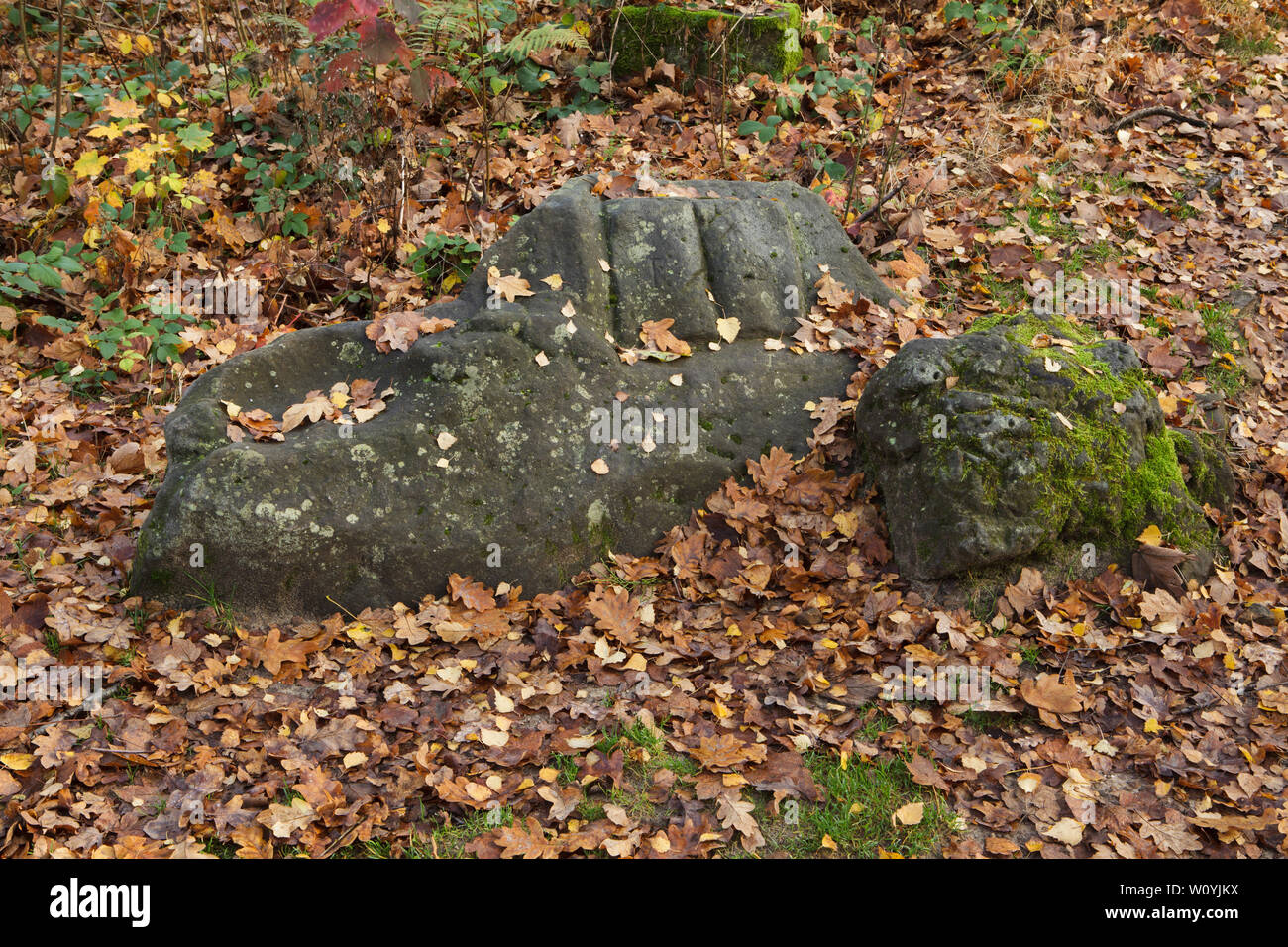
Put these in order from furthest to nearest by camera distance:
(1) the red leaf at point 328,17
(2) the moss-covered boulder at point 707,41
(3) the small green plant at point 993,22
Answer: (3) the small green plant at point 993,22
(2) the moss-covered boulder at point 707,41
(1) the red leaf at point 328,17

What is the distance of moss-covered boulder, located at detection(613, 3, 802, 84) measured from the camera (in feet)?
26.7

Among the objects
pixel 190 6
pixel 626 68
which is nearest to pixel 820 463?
pixel 626 68

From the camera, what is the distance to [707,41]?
27.0ft

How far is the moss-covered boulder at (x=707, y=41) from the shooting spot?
8.13 m

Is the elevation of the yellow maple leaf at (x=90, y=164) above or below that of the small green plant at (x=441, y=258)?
above

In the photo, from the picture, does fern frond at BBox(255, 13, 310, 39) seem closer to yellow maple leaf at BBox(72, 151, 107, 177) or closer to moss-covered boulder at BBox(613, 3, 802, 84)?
yellow maple leaf at BBox(72, 151, 107, 177)

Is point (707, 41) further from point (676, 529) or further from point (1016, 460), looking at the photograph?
point (1016, 460)

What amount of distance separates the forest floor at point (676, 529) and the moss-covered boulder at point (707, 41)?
247mm

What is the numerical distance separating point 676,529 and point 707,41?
5.22 meters

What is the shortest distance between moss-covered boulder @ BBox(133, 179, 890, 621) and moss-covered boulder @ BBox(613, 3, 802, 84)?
302 centimetres

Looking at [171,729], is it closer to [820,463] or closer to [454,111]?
[820,463]

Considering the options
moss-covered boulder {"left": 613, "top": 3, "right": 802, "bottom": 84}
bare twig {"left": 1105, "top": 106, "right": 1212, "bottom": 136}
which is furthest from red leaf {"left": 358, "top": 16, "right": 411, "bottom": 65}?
bare twig {"left": 1105, "top": 106, "right": 1212, "bottom": 136}

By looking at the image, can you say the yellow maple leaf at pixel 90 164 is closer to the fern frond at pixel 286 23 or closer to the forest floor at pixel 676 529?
the forest floor at pixel 676 529

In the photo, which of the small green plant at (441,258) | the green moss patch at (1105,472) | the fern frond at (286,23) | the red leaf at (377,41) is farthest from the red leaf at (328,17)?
the green moss patch at (1105,472)
